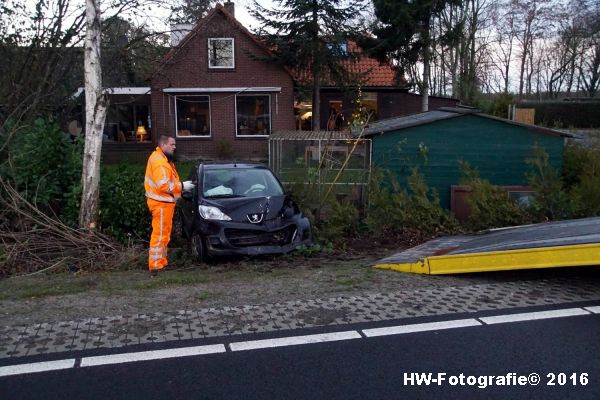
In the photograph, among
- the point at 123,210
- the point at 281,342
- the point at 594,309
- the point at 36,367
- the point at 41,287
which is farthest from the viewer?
the point at 123,210

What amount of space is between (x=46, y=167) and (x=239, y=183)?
3466 millimetres

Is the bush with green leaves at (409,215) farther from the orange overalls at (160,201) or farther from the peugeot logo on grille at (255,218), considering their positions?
the orange overalls at (160,201)

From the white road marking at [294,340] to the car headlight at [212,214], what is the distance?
3.61 m

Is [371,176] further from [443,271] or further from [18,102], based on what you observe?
[18,102]

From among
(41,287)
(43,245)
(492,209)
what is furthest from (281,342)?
(492,209)

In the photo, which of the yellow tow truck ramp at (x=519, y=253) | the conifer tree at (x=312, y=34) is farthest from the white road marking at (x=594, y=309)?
the conifer tree at (x=312, y=34)

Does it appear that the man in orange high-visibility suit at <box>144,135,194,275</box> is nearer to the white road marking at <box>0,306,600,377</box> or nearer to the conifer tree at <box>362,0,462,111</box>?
the white road marking at <box>0,306,600,377</box>

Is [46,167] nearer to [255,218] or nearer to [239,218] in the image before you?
[239,218]

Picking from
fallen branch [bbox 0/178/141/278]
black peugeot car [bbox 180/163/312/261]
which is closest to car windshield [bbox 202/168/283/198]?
black peugeot car [bbox 180/163/312/261]

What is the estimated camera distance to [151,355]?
178 inches

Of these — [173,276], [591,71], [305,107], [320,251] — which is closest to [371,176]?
[320,251]

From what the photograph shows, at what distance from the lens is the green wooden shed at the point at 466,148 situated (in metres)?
12.9

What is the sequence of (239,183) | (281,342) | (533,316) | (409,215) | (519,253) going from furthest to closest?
(409,215) < (239,183) < (519,253) < (533,316) < (281,342)

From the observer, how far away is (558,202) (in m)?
10.4
